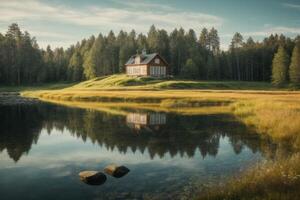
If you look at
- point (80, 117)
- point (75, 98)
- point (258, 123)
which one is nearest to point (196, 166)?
point (258, 123)

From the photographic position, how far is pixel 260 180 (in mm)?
12945

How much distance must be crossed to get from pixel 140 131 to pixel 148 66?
215 feet

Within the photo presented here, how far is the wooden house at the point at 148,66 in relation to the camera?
95000 millimetres

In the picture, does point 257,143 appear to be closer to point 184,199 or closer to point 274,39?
point 184,199

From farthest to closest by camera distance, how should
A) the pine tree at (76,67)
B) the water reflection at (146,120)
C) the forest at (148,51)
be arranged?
the pine tree at (76,67) → the forest at (148,51) → the water reflection at (146,120)

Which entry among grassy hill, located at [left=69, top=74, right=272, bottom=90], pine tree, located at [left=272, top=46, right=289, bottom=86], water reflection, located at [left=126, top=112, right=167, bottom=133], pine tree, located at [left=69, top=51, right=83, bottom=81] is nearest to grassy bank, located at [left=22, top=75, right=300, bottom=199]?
grassy hill, located at [left=69, top=74, right=272, bottom=90]

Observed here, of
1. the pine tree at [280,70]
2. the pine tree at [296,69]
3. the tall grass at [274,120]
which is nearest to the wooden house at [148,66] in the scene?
the pine tree at [280,70]

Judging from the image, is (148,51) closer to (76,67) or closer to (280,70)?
(76,67)

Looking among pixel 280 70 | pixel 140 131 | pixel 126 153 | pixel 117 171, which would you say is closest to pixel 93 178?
pixel 117 171

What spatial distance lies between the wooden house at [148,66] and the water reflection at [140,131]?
52665mm

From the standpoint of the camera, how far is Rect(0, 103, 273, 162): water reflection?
78.3ft

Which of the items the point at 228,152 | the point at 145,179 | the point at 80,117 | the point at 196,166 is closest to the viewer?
the point at 145,179

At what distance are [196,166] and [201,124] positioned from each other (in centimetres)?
1473

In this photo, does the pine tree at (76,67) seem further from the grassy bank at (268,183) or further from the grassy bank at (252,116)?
the grassy bank at (268,183)
